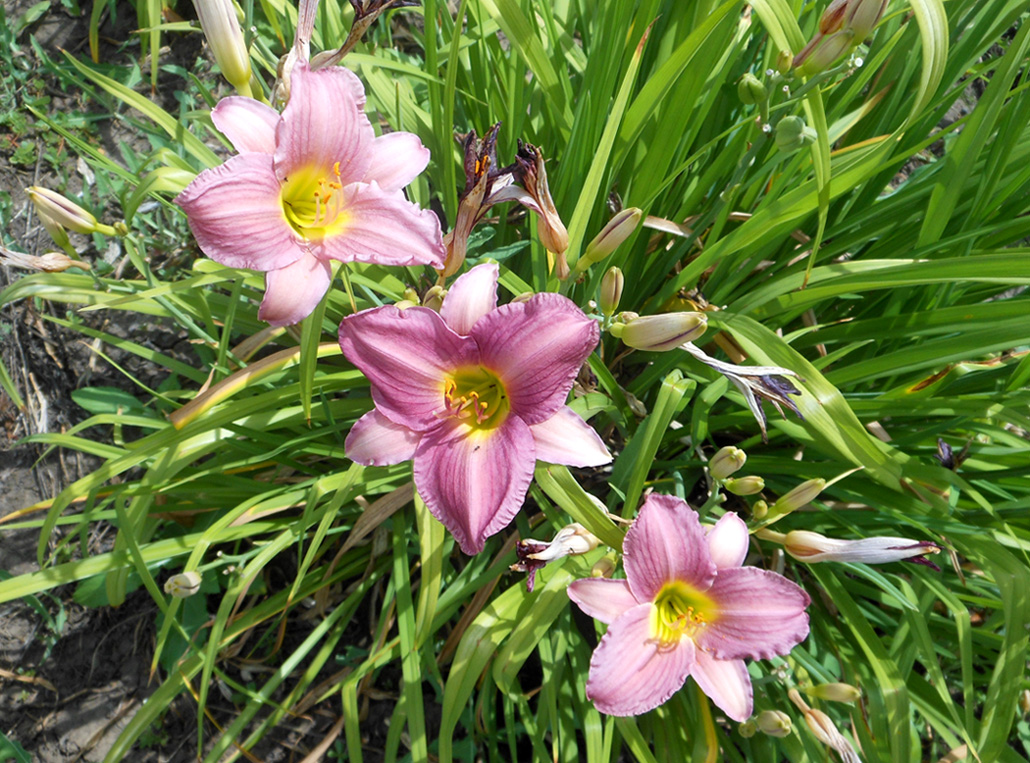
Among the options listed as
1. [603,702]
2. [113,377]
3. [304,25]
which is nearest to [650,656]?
[603,702]

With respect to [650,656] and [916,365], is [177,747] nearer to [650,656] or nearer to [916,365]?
[650,656]

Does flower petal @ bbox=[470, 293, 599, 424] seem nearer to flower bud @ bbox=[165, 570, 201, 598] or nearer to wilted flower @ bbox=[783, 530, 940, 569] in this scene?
wilted flower @ bbox=[783, 530, 940, 569]

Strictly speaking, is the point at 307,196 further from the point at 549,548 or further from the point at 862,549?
the point at 862,549

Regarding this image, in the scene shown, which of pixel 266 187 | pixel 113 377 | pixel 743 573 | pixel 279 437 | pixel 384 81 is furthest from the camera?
pixel 113 377

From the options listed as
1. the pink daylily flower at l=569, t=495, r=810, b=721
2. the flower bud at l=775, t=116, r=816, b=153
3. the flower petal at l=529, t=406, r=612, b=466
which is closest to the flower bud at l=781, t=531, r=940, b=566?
the pink daylily flower at l=569, t=495, r=810, b=721

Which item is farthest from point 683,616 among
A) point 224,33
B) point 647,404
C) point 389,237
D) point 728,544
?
point 224,33
